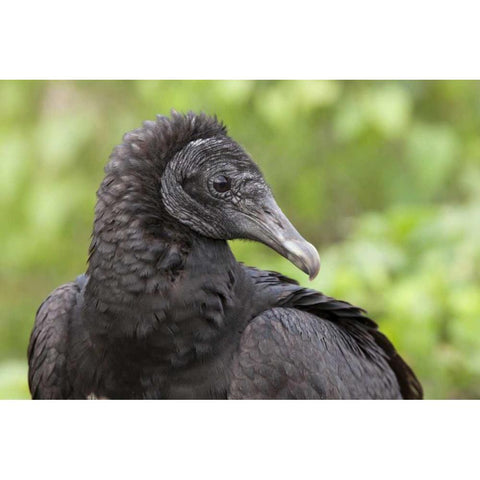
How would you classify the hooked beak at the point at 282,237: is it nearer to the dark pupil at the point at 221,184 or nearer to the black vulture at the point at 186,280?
the black vulture at the point at 186,280

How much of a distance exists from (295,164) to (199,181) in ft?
10.7

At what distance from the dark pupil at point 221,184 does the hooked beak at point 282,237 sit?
0.40ft

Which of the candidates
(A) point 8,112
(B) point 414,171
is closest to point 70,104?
(A) point 8,112

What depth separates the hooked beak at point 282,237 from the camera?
257cm

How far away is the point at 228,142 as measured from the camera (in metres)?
2.76

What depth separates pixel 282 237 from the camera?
266cm

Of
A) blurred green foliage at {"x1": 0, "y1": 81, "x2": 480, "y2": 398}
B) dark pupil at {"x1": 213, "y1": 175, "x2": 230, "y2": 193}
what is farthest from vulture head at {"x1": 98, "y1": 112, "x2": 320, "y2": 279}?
blurred green foliage at {"x1": 0, "y1": 81, "x2": 480, "y2": 398}

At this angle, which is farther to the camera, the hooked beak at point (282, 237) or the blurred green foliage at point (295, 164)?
the blurred green foliage at point (295, 164)

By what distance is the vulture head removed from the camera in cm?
271

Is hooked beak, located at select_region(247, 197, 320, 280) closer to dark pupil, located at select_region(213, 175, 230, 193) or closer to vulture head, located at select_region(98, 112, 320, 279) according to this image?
vulture head, located at select_region(98, 112, 320, 279)

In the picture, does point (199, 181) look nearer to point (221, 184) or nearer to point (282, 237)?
point (221, 184)

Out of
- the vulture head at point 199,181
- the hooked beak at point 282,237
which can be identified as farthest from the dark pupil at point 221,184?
the hooked beak at point 282,237

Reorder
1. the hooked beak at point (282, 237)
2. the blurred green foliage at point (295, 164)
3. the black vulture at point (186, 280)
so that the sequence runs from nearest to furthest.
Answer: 1. the hooked beak at point (282, 237)
2. the black vulture at point (186, 280)
3. the blurred green foliage at point (295, 164)

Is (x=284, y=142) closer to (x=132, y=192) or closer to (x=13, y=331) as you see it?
(x=13, y=331)
